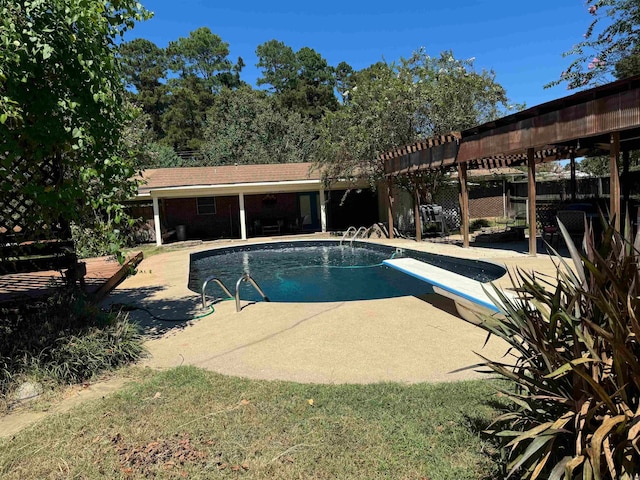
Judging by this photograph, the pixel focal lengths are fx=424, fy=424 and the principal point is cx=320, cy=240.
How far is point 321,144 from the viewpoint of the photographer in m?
18.4

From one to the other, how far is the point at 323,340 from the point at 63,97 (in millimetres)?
3690

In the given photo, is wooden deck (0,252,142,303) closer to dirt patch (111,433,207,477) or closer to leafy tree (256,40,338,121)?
dirt patch (111,433,207,477)

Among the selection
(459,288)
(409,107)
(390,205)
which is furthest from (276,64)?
(459,288)

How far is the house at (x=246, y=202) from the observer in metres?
18.1

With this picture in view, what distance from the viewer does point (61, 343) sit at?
4.38 metres

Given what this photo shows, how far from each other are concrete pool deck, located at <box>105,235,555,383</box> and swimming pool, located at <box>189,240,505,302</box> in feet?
7.75

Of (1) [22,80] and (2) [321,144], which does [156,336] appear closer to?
(1) [22,80]

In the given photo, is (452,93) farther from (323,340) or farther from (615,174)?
(323,340)

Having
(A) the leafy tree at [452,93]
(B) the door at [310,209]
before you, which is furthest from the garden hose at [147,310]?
(B) the door at [310,209]

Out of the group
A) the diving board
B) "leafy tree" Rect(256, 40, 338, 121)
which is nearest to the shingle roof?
the diving board

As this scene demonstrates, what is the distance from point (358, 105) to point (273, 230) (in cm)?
762

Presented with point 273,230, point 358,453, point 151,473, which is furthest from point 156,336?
point 273,230

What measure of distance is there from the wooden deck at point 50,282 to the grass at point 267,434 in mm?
2523

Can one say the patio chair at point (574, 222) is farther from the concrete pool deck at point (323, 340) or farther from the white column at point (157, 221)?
the white column at point (157, 221)
